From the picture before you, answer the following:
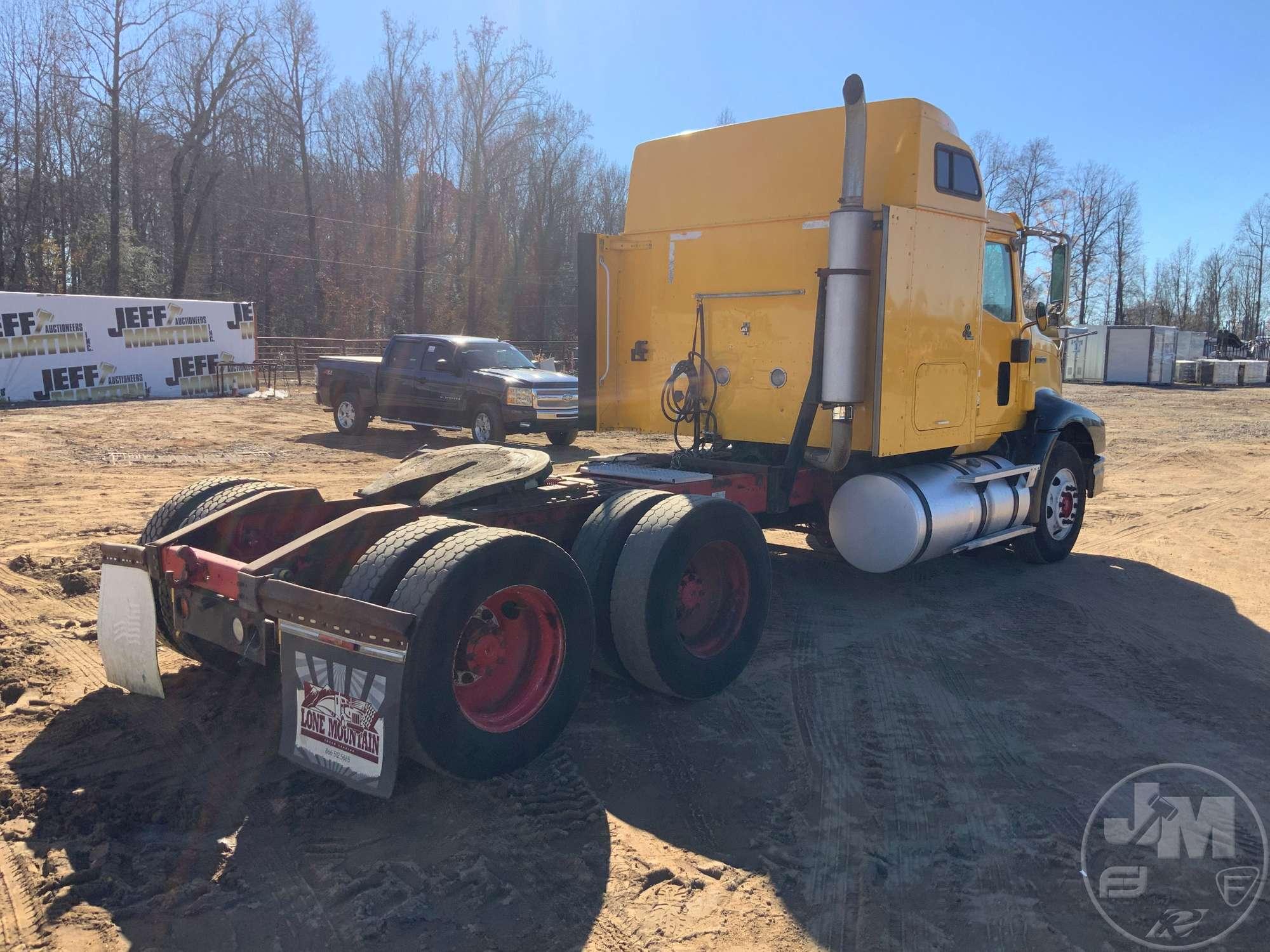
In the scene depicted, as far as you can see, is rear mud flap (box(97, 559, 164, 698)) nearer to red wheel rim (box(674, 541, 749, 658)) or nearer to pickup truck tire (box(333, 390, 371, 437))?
red wheel rim (box(674, 541, 749, 658))

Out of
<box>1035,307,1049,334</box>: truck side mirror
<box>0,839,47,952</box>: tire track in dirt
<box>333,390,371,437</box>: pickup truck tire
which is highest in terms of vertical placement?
<box>1035,307,1049,334</box>: truck side mirror

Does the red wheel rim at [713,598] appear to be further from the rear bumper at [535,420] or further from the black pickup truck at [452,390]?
the rear bumper at [535,420]

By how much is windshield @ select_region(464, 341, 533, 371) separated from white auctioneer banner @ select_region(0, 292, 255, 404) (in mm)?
12336

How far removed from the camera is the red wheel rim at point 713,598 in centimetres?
525

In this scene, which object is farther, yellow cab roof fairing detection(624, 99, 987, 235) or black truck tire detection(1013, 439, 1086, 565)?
black truck tire detection(1013, 439, 1086, 565)

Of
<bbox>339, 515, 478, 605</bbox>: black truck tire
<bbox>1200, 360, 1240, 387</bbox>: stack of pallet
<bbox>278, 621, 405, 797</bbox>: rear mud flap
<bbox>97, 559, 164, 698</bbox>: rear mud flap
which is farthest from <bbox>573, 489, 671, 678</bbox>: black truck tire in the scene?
<bbox>1200, 360, 1240, 387</bbox>: stack of pallet

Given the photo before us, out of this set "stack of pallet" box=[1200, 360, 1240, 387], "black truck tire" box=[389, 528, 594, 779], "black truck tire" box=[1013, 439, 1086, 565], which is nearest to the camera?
"black truck tire" box=[389, 528, 594, 779]

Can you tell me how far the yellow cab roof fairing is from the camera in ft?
20.6

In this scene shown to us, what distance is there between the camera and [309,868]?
133 inches

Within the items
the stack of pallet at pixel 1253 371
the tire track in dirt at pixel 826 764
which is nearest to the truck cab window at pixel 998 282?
the tire track in dirt at pixel 826 764

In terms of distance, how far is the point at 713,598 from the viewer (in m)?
5.40

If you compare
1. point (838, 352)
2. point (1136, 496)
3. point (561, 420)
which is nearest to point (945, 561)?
point (838, 352)

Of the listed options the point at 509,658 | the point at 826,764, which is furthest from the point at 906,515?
the point at 509,658

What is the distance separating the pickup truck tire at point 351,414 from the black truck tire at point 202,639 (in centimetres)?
1249
